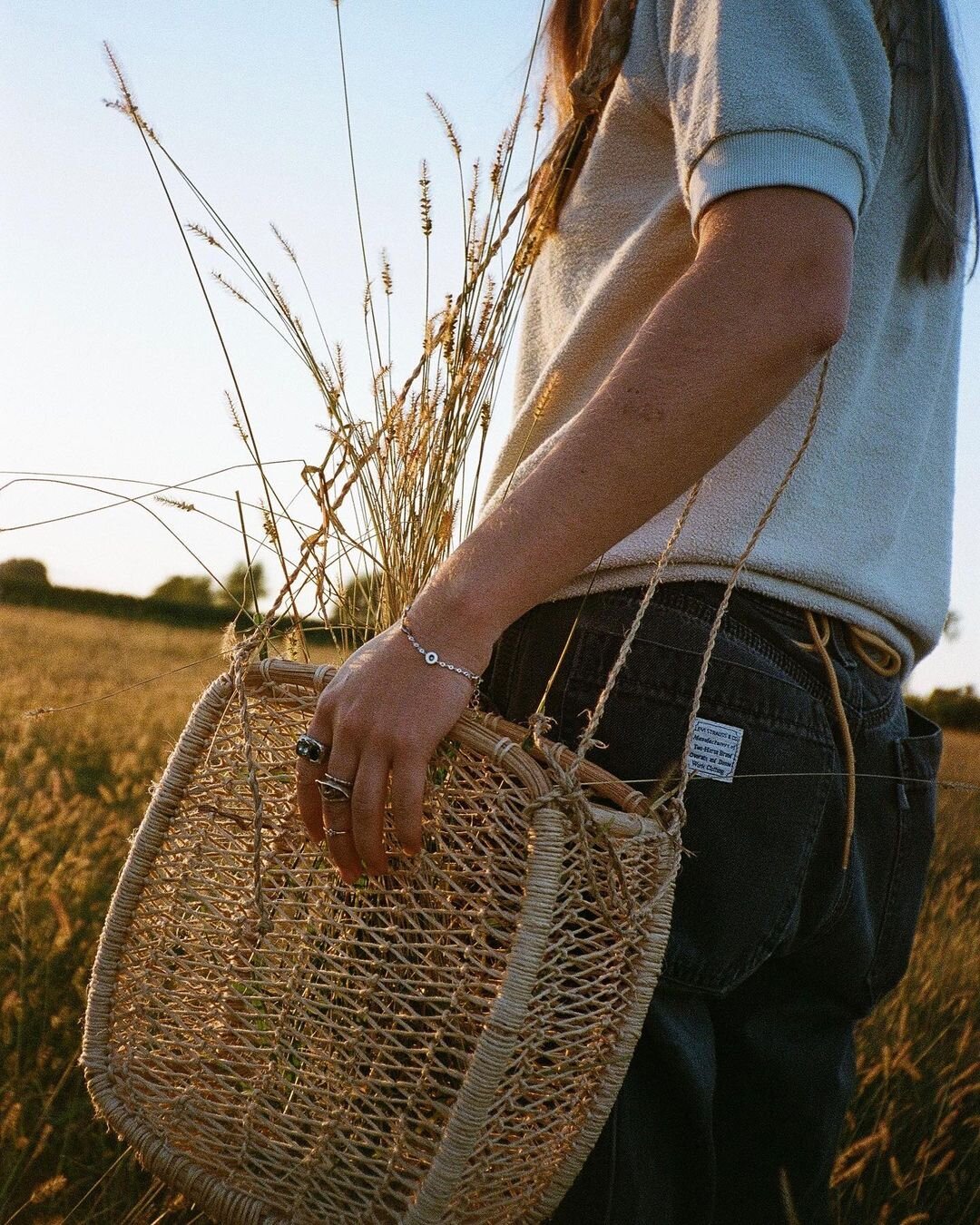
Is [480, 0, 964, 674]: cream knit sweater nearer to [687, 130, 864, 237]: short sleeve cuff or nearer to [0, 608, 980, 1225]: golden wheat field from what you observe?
[687, 130, 864, 237]: short sleeve cuff

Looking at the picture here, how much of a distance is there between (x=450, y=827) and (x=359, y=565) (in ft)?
1.86

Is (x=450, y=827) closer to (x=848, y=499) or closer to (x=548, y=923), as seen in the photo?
(x=548, y=923)

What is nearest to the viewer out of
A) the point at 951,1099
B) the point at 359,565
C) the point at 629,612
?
the point at 629,612

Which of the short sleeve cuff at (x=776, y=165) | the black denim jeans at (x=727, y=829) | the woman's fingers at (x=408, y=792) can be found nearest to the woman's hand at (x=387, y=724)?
the woman's fingers at (x=408, y=792)

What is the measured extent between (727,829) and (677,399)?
0.45 meters

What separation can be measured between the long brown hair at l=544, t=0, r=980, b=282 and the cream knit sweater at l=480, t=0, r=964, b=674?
2cm

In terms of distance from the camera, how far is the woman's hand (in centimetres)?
96

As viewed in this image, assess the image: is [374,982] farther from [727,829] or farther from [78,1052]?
[78,1052]

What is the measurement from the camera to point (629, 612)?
1113 mm

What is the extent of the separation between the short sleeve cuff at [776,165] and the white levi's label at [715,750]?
52 centimetres

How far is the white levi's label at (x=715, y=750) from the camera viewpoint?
1.08m

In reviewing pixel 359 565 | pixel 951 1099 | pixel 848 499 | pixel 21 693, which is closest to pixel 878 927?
pixel 848 499

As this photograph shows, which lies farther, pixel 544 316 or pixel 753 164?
pixel 544 316

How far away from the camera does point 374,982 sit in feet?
3.46
